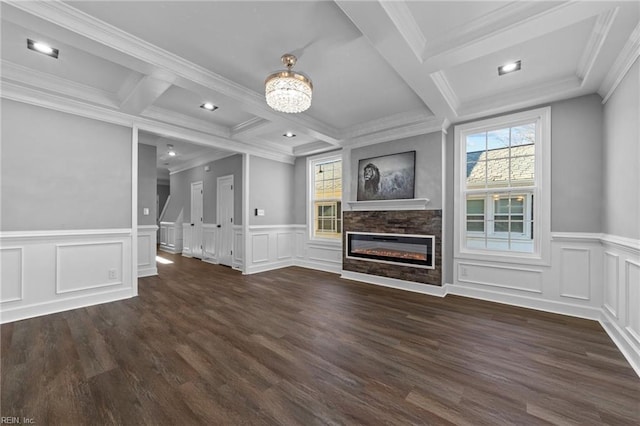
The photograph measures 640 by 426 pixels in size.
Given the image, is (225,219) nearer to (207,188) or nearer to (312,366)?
(207,188)

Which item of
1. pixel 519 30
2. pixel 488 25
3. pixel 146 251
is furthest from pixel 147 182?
pixel 519 30

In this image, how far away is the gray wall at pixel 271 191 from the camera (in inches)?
217

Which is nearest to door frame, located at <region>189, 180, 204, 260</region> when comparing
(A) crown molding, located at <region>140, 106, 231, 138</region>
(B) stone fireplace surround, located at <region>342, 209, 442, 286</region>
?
(A) crown molding, located at <region>140, 106, 231, 138</region>

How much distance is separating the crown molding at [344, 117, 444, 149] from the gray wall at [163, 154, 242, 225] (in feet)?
8.49

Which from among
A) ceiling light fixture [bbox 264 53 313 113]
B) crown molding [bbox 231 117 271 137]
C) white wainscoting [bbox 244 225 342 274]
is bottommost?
white wainscoting [bbox 244 225 342 274]

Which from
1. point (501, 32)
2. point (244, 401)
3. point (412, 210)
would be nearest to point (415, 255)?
point (412, 210)

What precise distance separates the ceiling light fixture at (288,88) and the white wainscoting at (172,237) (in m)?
6.92

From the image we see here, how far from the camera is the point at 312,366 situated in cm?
201

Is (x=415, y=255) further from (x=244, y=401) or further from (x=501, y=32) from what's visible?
(x=244, y=401)

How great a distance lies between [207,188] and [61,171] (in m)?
3.48

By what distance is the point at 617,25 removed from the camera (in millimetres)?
1936

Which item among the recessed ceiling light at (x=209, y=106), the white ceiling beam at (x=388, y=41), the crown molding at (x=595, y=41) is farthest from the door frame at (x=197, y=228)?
the crown molding at (x=595, y=41)

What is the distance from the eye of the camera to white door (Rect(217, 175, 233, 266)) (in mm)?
5945

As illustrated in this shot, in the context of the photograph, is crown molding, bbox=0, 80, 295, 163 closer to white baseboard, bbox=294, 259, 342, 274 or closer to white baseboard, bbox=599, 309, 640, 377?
white baseboard, bbox=294, 259, 342, 274
